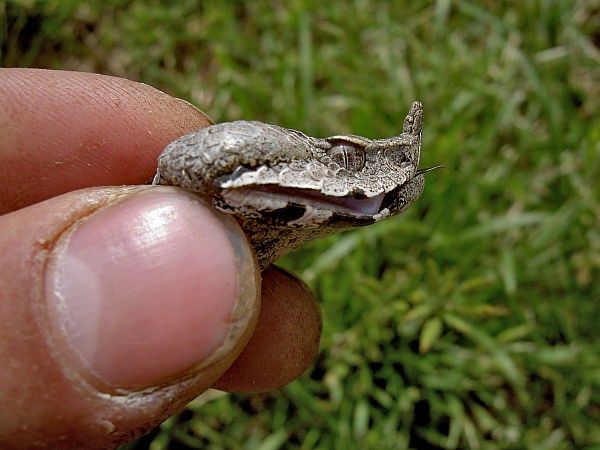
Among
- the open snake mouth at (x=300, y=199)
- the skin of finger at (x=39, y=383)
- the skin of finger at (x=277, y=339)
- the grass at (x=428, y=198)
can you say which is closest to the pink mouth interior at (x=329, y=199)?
the open snake mouth at (x=300, y=199)

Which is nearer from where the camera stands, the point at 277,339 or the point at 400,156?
the point at 400,156

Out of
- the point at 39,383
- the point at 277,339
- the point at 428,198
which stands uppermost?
the point at 39,383

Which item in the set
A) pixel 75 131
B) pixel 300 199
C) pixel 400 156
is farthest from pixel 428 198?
pixel 300 199

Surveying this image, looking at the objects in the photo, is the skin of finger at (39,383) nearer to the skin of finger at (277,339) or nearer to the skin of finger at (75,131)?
the skin of finger at (75,131)

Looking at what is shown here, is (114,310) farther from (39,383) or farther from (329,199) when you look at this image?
(329,199)

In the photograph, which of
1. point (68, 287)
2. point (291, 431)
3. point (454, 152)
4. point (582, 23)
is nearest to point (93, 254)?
point (68, 287)

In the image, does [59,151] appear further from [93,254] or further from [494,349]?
[494,349]
